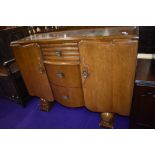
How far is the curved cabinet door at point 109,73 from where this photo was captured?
85cm

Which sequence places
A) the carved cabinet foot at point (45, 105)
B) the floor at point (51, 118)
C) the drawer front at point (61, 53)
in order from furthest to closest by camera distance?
the carved cabinet foot at point (45, 105)
the floor at point (51, 118)
the drawer front at point (61, 53)

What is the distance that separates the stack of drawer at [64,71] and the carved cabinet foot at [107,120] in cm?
23

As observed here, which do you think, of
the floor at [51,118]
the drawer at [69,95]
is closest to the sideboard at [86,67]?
the drawer at [69,95]

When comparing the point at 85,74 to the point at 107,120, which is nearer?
the point at 85,74

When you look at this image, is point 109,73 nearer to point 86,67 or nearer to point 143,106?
point 86,67

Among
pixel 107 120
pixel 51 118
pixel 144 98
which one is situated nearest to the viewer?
pixel 144 98

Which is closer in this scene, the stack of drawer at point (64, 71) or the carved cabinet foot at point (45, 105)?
the stack of drawer at point (64, 71)

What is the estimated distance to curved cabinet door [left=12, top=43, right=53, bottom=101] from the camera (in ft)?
3.71

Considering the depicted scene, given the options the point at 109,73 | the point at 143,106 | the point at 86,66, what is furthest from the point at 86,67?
the point at 143,106

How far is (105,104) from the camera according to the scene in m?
1.12

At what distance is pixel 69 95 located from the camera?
48.8 inches

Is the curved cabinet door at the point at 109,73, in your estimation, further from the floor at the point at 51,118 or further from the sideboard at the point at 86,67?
the floor at the point at 51,118

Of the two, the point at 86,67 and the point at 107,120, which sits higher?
the point at 86,67

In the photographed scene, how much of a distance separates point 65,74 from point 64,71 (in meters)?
0.03
